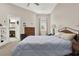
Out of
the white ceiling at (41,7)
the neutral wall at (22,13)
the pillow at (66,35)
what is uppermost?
the white ceiling at (41,7)

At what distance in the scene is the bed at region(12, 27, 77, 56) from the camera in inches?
73.7

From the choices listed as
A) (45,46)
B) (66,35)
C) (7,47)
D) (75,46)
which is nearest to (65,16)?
(66,35)

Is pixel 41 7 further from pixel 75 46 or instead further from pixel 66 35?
pixel 75 46

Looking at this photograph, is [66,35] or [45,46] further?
[45,46]

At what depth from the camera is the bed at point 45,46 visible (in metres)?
1.87

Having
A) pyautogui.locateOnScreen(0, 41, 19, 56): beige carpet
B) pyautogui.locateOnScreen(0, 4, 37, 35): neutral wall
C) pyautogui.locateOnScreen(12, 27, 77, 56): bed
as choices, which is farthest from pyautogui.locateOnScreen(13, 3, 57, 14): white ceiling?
pyautogui.locateOnScreen(0, 41, 19, 56): beige carpet

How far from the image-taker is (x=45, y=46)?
2.00 meters

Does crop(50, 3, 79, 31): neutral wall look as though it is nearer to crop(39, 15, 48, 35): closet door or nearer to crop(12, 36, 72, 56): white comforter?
crop(39, 15, 48, 35): closet door

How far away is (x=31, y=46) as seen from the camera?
2.09 m

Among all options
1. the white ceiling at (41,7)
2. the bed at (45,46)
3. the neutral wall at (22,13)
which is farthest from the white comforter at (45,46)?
the white ceiling at (41,7)

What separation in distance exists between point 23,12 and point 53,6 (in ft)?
1.48

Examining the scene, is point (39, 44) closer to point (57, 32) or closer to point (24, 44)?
point (24, 44)

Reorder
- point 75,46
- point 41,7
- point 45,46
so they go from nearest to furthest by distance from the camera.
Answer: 1. point 41,7
2. point 75,46
3. point 45,46

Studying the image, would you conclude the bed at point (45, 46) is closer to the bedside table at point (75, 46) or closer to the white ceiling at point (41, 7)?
the bedside table at point (75, 46)
